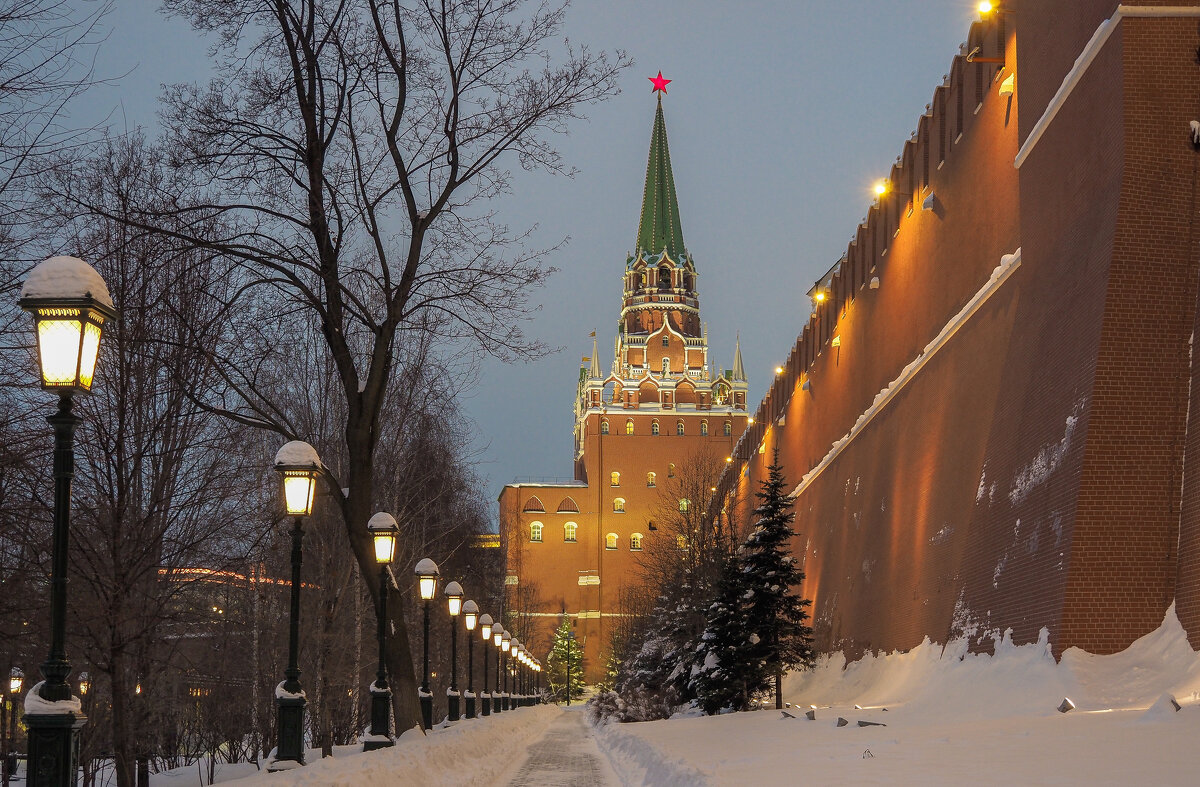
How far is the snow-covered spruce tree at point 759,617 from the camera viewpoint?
25.5 metres

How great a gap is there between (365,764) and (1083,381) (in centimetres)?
917

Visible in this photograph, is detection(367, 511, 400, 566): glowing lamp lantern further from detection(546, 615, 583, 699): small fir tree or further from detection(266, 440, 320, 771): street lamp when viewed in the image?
detection(546, 615, 583, 699): small fir tree

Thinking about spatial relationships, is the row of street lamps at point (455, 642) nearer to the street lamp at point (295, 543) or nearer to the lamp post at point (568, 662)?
the street lamp at point (295, 543)

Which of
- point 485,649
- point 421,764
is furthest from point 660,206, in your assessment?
point 421,764

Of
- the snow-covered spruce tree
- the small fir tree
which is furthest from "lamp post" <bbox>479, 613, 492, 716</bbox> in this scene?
the small fir tree

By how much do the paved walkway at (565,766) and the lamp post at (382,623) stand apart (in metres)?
2.28

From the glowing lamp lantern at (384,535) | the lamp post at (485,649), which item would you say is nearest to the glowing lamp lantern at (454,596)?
the glowing lamp lantern at (384,535)

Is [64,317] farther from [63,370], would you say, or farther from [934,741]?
[934,741]

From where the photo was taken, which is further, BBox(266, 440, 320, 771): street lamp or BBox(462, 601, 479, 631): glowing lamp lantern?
BBox(462, 601, 479, 631): glowing lamp lantern

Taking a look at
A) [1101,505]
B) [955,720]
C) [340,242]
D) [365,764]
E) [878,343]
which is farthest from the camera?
[878,343]

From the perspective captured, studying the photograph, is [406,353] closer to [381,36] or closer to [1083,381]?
[381,36]

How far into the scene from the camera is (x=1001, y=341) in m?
20.4

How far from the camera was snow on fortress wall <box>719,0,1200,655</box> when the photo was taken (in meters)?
14.0

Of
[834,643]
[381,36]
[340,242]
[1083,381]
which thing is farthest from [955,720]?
[834,643]
